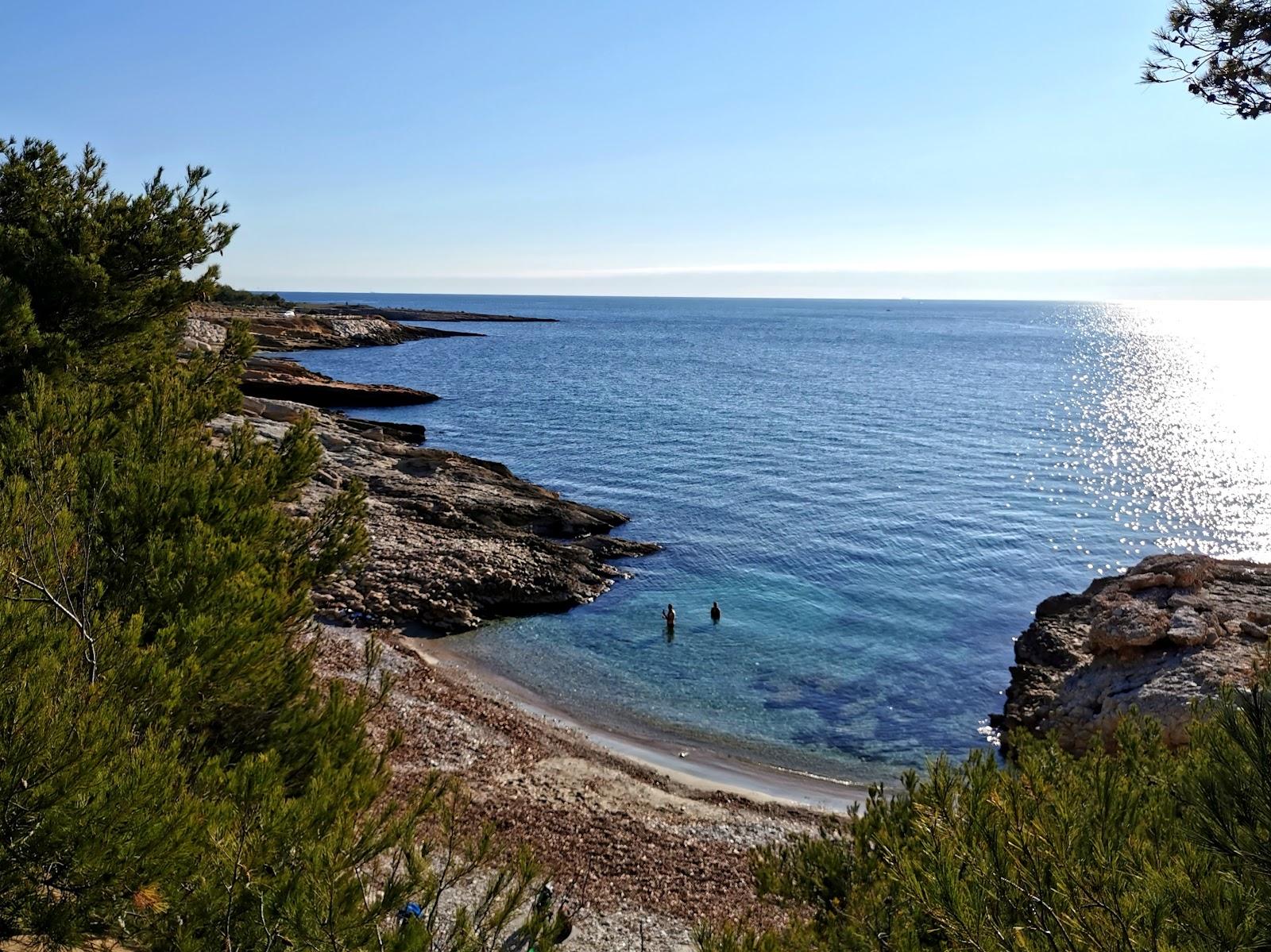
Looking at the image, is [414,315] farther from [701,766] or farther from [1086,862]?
[1086,862]

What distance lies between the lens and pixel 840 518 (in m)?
36.8

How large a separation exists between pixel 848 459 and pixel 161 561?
43.8m

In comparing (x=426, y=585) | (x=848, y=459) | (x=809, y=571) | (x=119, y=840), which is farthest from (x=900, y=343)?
(x=119, y=840)

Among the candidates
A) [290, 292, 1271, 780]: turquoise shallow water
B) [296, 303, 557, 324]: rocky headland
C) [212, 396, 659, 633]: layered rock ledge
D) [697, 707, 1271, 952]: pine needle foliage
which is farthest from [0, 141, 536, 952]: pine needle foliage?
[296, 303, 557, 324]: rocky headland

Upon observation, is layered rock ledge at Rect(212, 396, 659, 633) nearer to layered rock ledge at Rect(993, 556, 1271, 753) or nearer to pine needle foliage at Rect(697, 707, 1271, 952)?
layered rock ledge at Rect(993, 556, 1271, 753)

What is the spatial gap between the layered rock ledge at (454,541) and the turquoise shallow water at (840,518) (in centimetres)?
134

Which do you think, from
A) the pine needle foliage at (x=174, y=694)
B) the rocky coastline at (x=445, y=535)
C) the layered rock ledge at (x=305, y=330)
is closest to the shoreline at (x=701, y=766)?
the rocky coastline at (x=445, y=535)

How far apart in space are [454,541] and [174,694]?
2304 cm

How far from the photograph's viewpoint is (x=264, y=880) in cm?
536

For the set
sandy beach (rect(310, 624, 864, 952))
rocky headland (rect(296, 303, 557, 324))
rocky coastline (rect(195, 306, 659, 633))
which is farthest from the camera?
rocky headland (rect(296, 303, 557, 324))

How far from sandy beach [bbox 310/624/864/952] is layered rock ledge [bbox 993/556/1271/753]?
5593 millimetres

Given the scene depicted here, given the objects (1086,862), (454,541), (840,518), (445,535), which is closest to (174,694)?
(1086,862)

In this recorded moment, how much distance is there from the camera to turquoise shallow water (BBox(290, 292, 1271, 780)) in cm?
2216

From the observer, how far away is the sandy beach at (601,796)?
12.9 meters
